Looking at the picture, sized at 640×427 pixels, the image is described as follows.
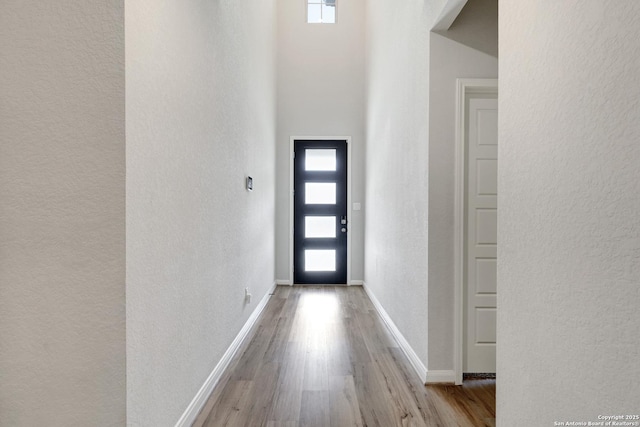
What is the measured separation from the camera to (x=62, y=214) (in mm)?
1266

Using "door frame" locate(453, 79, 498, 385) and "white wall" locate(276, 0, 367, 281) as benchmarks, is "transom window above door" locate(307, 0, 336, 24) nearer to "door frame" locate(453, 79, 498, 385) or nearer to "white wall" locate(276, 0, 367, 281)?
"white wall" locate(276, 0, 367, 281)

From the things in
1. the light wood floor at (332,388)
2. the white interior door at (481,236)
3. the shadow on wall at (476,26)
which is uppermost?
the shadow on wall at (476,26)

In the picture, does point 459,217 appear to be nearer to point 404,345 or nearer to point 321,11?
point 404,345

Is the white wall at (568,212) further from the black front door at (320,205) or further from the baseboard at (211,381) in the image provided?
the black front door at (320,205)

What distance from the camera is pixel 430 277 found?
238 cm

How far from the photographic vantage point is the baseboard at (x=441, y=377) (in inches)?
92.7

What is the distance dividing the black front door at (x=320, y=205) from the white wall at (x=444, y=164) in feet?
10.2

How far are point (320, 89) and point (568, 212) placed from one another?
4837 mm

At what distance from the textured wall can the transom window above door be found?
1.10m

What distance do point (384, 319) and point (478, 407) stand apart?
1.67 m

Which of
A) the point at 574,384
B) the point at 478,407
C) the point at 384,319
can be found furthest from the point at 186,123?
the point at 384,319

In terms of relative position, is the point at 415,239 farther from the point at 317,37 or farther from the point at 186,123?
the point at 317,37

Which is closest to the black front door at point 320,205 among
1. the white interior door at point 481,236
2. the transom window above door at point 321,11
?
the transom window above door at point 321,11

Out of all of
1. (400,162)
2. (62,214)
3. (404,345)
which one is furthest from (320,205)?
(62,214)
